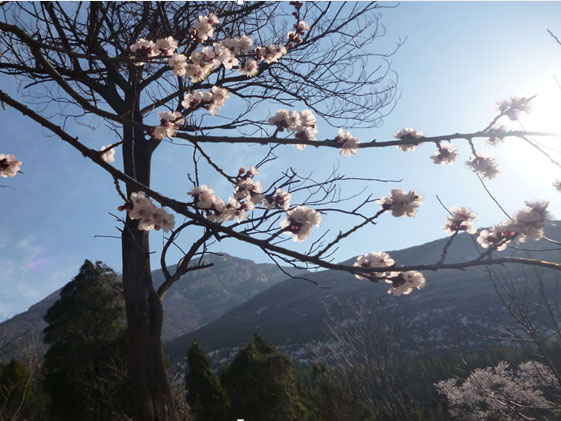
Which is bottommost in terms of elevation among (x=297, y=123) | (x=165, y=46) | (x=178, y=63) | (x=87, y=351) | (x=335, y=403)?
(x=335, y=403)

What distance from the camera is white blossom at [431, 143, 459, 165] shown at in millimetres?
2842

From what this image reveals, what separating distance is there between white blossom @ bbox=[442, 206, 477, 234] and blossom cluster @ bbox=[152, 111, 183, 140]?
6.08 ft

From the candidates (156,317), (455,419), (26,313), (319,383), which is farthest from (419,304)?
(26,313)

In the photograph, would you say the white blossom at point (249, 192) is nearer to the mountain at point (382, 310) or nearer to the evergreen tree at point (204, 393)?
the evergreen tree at point (204, 393)

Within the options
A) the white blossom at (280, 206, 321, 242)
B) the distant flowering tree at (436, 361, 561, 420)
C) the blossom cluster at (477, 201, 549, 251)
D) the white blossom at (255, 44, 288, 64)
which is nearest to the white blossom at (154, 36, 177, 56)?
the white blossom at (255, 44, 288, 64)

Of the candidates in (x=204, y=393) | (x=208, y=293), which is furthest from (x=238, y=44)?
(x=208, y=293)

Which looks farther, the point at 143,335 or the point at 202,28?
the point at 143,335

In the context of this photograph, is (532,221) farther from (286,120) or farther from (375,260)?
(286,120)

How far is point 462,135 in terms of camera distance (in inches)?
90.4

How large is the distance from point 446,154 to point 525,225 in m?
0.94

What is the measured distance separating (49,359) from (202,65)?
12305 millimetres

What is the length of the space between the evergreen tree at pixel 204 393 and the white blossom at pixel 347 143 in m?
8.20

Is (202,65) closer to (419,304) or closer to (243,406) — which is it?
(243,406)

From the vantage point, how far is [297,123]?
2707mm
